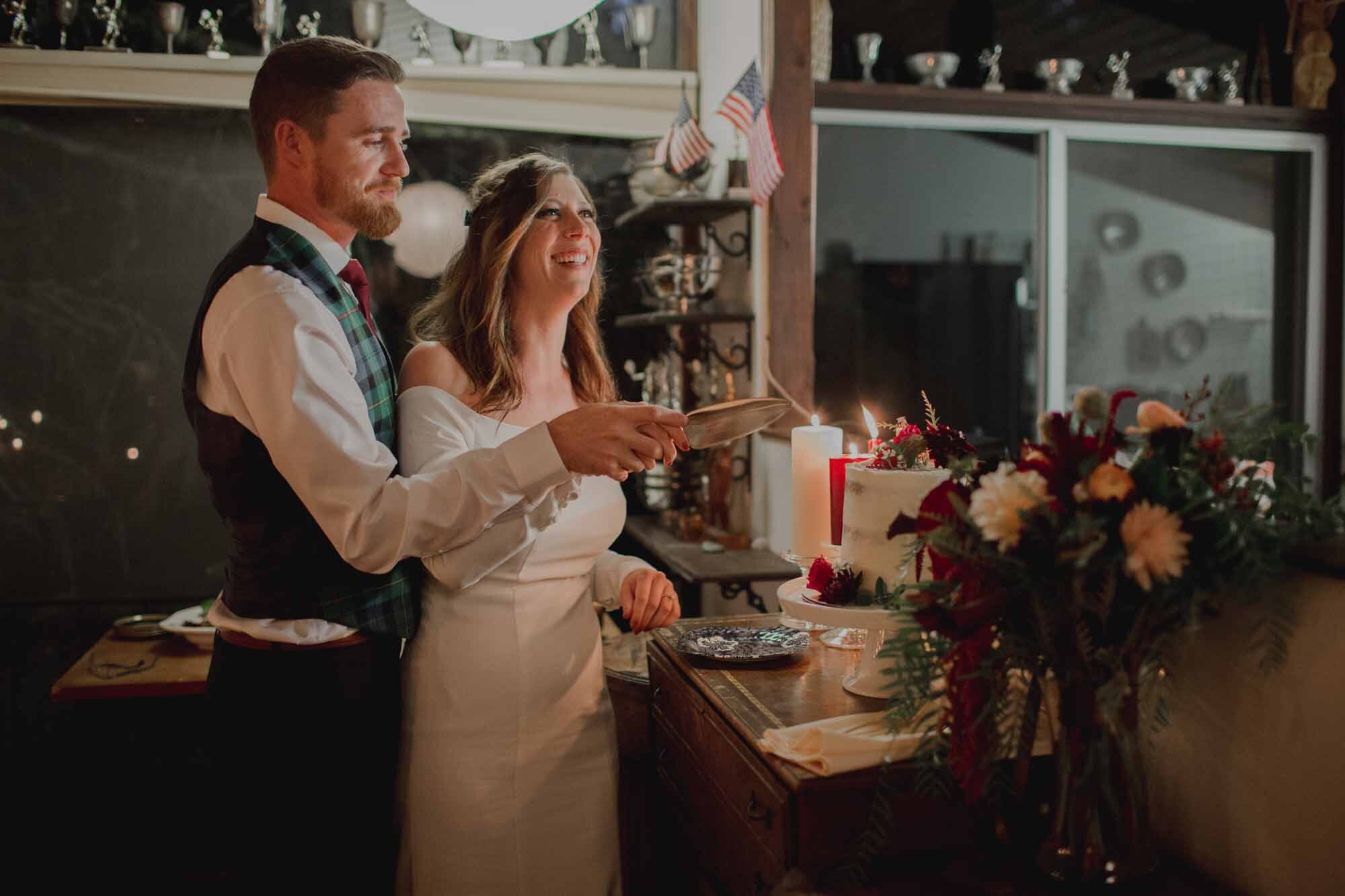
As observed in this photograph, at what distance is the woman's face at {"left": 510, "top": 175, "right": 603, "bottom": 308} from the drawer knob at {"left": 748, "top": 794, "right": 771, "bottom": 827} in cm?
93

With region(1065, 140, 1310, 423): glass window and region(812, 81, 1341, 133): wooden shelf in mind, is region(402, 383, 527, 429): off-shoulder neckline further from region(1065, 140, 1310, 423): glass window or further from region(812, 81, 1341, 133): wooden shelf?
region(1065, 140, 1310, 423): glass window

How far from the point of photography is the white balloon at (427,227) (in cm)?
A: 412

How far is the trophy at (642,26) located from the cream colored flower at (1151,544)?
354cm

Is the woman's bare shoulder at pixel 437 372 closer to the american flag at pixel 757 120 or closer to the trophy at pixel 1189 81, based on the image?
the american flag at pixel 757 120

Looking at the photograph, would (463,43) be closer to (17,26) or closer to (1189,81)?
(17,26)

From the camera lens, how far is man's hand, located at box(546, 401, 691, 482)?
154cm

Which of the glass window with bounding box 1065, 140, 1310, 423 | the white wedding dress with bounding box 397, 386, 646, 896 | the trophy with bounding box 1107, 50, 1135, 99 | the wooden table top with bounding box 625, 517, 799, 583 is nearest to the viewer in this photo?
the white wedding dress with bounding box 397, 386, 646, 896

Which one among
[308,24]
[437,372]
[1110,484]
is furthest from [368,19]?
[1110,484]

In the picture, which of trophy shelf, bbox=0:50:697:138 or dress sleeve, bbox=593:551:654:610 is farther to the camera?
trophy shelf, bbox=0:50:697:138

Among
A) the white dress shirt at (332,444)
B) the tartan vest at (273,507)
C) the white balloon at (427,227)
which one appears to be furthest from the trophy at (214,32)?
the white dress shirt at (332,444)

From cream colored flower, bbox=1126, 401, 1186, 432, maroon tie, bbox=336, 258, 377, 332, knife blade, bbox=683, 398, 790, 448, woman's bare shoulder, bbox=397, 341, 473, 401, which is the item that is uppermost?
maroon tie, bbox=336, 258, 377, 332

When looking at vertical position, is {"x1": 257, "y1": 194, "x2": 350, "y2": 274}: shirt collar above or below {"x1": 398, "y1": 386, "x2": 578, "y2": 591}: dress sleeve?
above

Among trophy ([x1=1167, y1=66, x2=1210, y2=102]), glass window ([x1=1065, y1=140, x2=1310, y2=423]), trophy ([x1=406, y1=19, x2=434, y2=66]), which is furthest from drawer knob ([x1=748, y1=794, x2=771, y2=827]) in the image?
trophy ([x1=1167, y1=66, x2=1210, y2=102])

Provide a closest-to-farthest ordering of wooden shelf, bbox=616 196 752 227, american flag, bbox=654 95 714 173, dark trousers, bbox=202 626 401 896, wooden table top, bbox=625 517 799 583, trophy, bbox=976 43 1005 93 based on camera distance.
→ dark trousers, bbox=202 626 401 896 → wooden table top, bbox=625 517 799 583 → american flag, bbox=654 95 714 173 → wooden shelf, bbox=616 196 752 227 → trophy, bbox=976 43 1005 93
